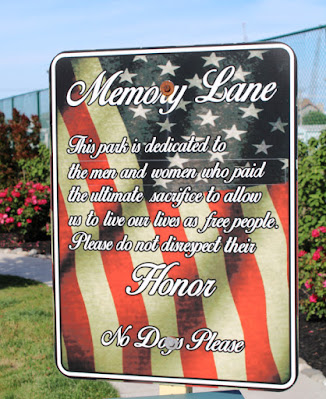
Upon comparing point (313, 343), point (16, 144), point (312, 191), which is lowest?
point (313, 343)

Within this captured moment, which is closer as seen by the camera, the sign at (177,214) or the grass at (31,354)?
the sign at (177,214)

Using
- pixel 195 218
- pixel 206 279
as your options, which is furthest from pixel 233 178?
pixel 206 279

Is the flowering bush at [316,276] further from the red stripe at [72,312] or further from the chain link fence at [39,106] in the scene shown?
the chain link fence at [39,106]

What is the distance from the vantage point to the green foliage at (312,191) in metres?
5.88

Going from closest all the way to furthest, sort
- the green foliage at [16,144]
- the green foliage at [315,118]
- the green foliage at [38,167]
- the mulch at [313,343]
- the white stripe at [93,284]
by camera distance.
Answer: the white stripe at [93,284] < the mulch at [313,343] < the green foliage at [315,118] < the green foliage at [38,167] < the green foliage at [16,144]

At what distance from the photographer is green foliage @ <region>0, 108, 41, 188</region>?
1389cm

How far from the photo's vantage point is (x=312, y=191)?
237 inches

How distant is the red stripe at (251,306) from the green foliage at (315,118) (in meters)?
5.55

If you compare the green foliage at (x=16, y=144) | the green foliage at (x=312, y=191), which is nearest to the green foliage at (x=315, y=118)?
the green foliage at (x=312, y=191)

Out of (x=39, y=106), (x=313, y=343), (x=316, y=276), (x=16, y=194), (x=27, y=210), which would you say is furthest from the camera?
(x=39, y=106)

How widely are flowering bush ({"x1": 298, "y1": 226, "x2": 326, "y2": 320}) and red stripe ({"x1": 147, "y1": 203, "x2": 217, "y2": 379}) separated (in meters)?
3.49

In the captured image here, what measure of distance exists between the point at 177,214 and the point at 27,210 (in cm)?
924

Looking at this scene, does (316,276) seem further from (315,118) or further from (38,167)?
(38,167)

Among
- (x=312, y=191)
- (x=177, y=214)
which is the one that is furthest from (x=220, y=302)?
(x=312, y=191)
